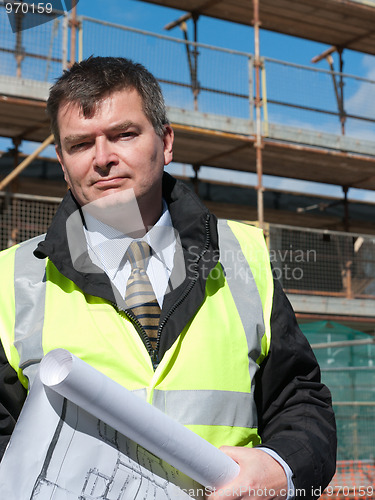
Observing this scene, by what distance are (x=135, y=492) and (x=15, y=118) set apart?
33.1ft

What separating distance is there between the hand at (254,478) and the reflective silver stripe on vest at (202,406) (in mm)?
171

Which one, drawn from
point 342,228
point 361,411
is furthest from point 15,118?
point 342,228

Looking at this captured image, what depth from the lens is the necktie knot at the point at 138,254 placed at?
182 cm

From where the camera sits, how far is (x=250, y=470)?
1.37 metres

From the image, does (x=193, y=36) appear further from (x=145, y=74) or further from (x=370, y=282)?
(x=145, y=74)

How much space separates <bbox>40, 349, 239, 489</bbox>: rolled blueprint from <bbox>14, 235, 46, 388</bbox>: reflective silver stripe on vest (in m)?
0.37

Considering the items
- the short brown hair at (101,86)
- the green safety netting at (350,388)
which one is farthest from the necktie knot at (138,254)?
the green safety netting at (350,388)

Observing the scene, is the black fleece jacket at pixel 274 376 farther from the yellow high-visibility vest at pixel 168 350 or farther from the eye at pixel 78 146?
the eye at pixel 78 146

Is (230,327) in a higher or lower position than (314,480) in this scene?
higher

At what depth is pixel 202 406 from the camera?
1591mm

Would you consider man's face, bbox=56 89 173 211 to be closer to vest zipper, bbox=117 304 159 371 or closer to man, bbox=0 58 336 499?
man, bbox=0 58 336 499

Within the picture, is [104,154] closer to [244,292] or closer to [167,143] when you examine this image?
[167,143]

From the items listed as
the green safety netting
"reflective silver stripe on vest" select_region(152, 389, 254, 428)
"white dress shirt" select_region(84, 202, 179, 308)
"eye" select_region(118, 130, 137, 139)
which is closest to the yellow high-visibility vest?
"reflective silver stripe on vest" select_region(152, 389, 254, 428)

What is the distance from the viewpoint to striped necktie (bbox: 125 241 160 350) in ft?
A: 5.49
